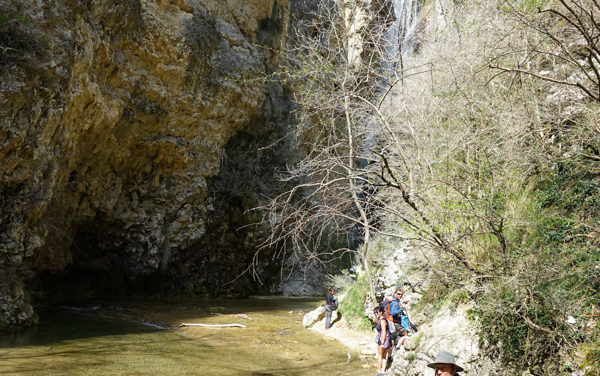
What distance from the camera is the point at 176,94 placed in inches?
621

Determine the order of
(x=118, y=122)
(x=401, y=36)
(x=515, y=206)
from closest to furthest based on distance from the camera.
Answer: (x=515, y=206), (x=401, y=36), (x=118, y=122)

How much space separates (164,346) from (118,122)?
808 cm

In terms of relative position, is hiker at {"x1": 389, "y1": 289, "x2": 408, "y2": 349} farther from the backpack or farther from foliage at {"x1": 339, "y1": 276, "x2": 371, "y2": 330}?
foliage at {"x1": 339, "y1": 276, "x2": 371, "y2": 330}

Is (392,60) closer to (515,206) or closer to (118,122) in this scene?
(515,206)

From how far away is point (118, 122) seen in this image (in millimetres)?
14328

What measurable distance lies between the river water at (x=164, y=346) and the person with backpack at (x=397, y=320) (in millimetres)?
814

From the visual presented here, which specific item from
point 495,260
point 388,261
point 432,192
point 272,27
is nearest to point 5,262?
point 388,261

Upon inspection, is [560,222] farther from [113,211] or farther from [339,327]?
[113,211]

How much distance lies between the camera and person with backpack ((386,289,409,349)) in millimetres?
7452

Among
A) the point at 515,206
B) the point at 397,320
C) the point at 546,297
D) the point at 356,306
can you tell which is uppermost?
the point at 515,206

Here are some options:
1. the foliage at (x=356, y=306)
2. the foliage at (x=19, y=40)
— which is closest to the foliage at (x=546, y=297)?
the foliage at (x=356, y=306)

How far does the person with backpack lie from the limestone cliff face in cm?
784

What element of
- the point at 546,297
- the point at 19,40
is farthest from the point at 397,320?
the point at 19,40

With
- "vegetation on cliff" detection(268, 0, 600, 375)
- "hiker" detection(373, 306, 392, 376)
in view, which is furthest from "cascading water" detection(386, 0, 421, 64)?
"hiker" detection(373, 306, 392, 376)
